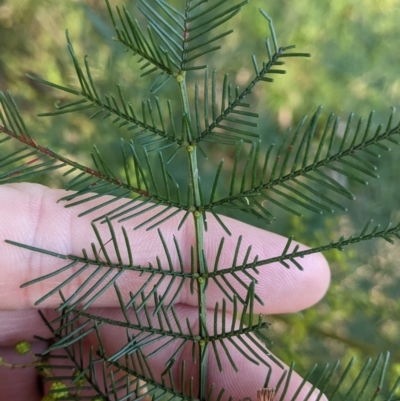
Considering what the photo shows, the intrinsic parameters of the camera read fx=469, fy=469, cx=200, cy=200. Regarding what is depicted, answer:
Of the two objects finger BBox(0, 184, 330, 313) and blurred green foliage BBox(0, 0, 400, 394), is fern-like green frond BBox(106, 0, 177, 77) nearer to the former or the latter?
finger BBox(0, 184, 330, 313)

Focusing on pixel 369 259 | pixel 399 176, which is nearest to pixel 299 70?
pixel 399 176

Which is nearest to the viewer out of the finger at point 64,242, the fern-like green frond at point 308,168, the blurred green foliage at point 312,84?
the fern-like green frond at point 308,168

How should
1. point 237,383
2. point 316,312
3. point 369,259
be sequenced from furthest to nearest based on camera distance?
point 369,259, point 316,312, point 237,383

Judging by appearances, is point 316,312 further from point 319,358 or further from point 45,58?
point 45,58

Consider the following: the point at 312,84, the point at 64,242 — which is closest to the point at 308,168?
the point at 64,242

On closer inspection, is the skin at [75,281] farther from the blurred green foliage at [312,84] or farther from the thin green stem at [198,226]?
the blurred green foliage at [312,84]

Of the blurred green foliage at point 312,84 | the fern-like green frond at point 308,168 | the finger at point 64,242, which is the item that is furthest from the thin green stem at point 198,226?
the blurred green foliage at point 312,84

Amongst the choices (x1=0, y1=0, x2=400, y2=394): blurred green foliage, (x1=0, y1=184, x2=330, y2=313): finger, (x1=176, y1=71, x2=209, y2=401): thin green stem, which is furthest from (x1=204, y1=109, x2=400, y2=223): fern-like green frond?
(x1=0, y1=0, x2=400, y2=394): blurred green foliage
